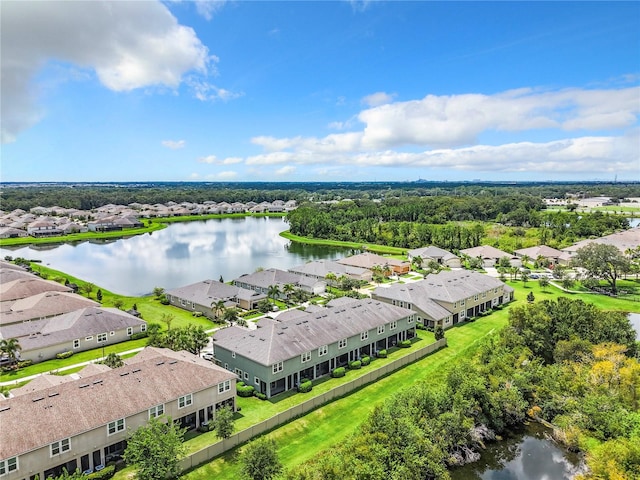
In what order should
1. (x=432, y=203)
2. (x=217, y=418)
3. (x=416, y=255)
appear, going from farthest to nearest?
(x=432, y=203)
(x=416, y=255)
(x=217, y=418)

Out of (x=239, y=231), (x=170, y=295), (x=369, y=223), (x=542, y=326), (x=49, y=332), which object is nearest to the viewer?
(x=542, y=326)

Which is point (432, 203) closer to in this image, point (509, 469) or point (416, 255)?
point (416, 255)

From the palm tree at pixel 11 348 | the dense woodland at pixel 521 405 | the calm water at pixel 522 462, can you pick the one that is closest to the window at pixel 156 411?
the dense woodland at pixel 521 405

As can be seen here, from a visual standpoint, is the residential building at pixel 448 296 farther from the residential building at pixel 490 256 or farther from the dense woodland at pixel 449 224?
the dense woodland at pixel 449 224

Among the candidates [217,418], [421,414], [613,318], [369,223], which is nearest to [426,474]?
[421,414]

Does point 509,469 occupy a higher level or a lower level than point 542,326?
lower

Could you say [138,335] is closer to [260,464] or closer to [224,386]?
[224,386]
